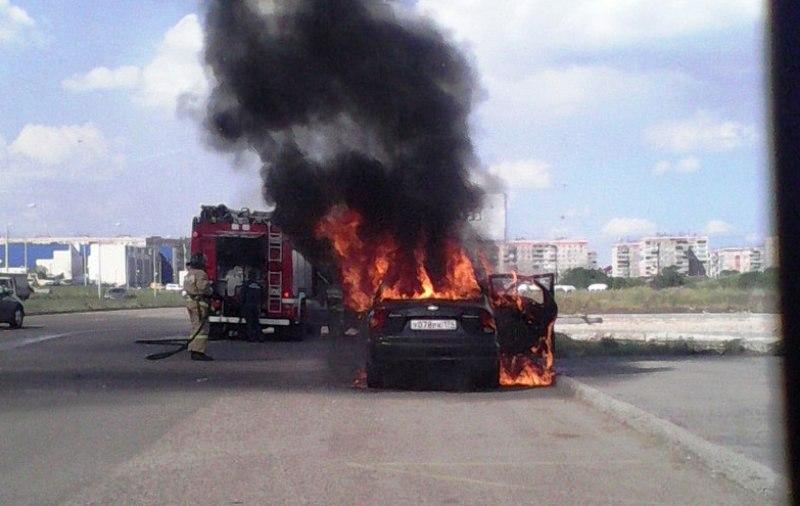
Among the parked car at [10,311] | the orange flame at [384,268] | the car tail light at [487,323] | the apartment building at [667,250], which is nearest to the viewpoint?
the car tail light at [487,323]

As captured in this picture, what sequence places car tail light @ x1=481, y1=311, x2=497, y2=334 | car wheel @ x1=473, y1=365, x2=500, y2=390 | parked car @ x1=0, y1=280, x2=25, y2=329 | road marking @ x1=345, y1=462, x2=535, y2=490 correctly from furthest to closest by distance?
parked car @ x1=0, y1=280, x2=25, y2=329 → car wheel @ x1=473, y1=365, x2=500, y2=390 → car tail light @ x1=481, y1=311, x2=497, y2=334 → road marking @ x1=345, y1=462, x2=535, y2=490

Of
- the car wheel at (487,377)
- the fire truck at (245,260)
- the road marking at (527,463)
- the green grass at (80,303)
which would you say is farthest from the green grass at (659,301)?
the road marking at (527,463)

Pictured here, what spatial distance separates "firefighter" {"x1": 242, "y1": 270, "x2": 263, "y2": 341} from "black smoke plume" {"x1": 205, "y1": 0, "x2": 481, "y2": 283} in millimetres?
6070

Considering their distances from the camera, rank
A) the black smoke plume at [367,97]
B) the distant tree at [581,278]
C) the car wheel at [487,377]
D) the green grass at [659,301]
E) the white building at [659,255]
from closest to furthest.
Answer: the car wheel at [487,377]
the black smoke plume at [367,97]
the green grass at [659,301]
the distant tree at [581,278]
the white building at [659,255]

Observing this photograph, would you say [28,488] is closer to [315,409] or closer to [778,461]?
[315,409]

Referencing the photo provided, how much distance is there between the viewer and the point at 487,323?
12.3m

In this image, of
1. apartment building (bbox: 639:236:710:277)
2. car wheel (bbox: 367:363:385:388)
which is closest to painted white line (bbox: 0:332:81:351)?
car wheel (bbox: 367:363:385:388)

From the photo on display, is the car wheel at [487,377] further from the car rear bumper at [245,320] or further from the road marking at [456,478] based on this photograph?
the car rear bumper at [245,320]

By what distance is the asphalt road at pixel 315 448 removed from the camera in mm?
6543

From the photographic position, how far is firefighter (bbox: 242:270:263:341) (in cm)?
2334

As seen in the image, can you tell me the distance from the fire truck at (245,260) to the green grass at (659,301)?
700 inches

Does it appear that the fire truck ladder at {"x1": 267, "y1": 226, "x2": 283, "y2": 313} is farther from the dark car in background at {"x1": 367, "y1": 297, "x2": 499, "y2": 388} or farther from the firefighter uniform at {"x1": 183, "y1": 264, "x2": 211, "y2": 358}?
the dark car in background at {"x1": 367, "y1": 297, "x2": 499, "y2": 388}

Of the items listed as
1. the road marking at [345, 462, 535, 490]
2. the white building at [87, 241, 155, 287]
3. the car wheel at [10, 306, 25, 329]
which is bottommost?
the road marking at [345, 462, 535, 490]

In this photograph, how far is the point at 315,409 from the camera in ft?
35.5
